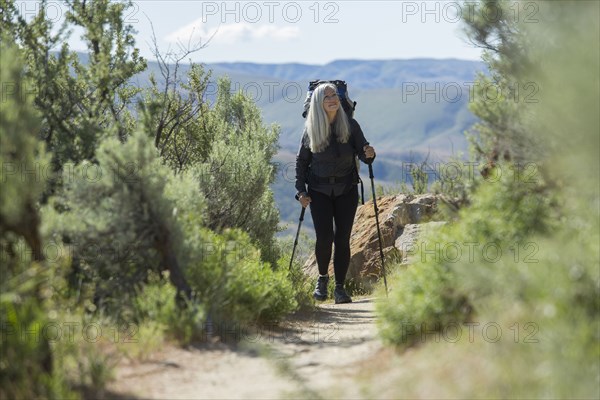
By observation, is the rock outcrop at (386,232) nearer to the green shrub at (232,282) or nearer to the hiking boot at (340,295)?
the hiking boot at (340,295)

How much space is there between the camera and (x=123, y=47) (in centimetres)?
959

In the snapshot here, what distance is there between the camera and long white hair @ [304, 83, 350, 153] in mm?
10109

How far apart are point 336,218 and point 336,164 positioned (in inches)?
30.3

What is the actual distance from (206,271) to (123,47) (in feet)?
11.8

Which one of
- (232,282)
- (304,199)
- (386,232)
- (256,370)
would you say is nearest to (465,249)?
(256,370)

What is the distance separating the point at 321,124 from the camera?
10125 mm

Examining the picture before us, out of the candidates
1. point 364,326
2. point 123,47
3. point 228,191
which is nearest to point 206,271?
point 364,326

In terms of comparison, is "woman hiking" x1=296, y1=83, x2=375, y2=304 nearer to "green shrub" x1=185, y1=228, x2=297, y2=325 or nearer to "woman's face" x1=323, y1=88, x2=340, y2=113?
"woman's face" x1=323, y1=88, x2=340, y2=113

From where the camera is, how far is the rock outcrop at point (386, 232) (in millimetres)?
14820

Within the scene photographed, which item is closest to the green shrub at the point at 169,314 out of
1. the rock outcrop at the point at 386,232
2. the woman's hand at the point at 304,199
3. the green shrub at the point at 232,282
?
the green shrub at the point at 232,282

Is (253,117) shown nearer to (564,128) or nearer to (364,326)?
(364,326)

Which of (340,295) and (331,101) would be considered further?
(340,295)

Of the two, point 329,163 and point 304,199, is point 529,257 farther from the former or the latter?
point 304,199

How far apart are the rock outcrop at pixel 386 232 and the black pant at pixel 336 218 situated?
382cm
